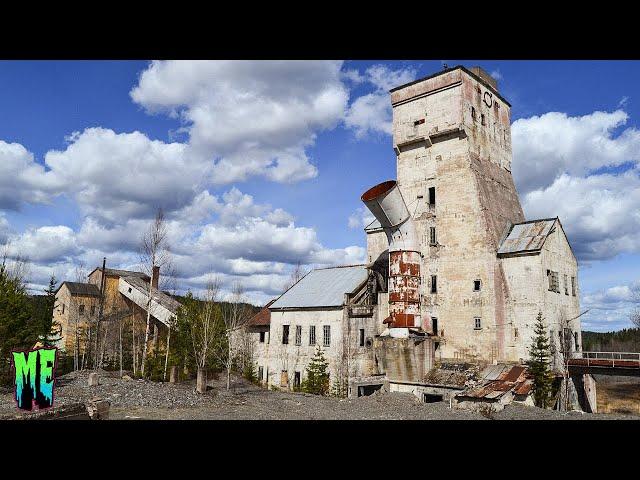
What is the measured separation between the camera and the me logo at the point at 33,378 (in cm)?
1658

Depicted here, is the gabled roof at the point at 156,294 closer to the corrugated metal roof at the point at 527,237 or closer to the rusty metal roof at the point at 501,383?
the rusty metal roof at the point at 501,383

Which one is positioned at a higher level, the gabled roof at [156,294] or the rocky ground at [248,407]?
the gabled roof at [156,294]

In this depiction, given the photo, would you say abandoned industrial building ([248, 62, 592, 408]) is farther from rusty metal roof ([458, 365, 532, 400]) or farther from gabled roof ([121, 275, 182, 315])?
gabled roof ([121, 275, 182, 315])

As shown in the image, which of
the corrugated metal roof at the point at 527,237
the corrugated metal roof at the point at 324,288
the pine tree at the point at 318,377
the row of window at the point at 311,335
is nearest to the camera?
the corrugated metal roof at the point at 527,237

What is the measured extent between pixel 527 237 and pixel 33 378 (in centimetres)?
2542

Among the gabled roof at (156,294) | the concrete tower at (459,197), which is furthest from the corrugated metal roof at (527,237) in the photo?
the gabled roof at (156,294)

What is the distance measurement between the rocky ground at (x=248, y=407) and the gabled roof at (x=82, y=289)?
24714 mm

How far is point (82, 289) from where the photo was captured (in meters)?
50.9

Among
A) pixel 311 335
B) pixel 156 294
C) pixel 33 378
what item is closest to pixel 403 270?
pixel 311 335

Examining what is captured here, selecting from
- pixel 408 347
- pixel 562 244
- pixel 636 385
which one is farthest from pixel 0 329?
pixel 636 385

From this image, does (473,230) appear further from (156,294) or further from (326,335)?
(156,294)

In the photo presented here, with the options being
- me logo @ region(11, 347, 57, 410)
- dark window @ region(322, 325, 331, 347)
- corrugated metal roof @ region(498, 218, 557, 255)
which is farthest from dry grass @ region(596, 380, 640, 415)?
me logo @ region(11, 347, 57, 410)
